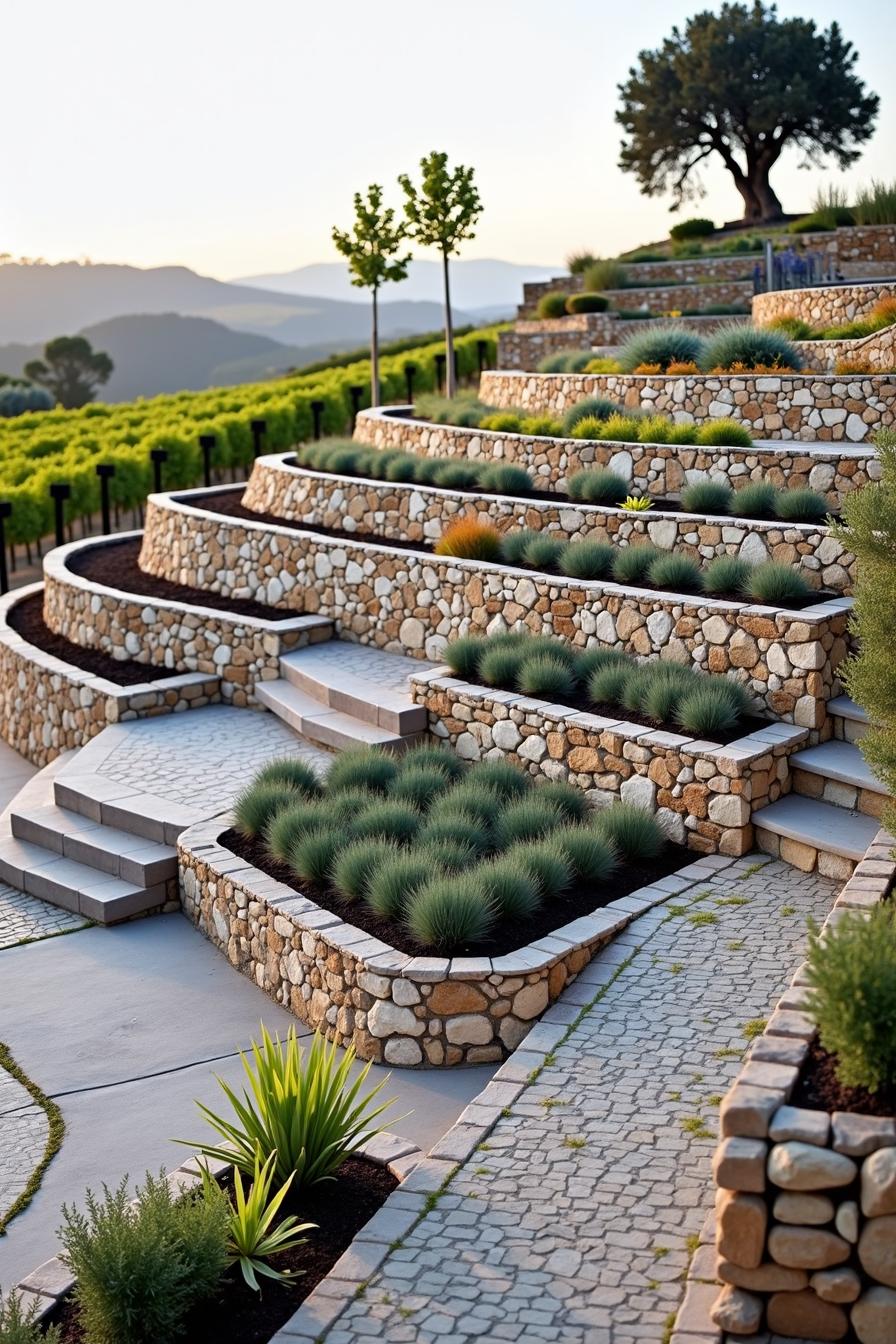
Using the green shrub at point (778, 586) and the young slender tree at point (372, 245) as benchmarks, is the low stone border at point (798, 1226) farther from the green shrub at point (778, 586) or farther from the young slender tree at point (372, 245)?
the young slender tree at point (372, 245)

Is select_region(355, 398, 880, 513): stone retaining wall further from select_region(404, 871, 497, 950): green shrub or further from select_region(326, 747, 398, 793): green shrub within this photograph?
select_region(404, 871, 497, 950): green shrub

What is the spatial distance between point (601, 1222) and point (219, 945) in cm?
438

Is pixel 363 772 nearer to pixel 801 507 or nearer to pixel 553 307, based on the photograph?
pixel 801 507

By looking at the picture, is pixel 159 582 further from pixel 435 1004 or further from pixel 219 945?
pixel 435 1004

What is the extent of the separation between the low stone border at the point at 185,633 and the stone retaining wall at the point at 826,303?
8061 mm

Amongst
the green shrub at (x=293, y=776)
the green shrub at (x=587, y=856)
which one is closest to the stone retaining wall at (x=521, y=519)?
the green shrub at (x=587, y=856)

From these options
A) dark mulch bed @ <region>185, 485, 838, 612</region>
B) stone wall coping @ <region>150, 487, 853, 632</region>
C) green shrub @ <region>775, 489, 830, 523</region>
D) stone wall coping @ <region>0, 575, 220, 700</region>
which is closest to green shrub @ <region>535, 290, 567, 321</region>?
dark mulch bed @ <region>185, 485, 838, 612</region>

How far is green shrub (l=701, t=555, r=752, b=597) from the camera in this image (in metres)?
10.8

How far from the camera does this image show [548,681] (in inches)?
417

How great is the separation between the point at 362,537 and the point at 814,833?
7.33 m

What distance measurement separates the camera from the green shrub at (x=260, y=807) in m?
9.55

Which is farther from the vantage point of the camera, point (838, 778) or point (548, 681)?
point (548, 681)

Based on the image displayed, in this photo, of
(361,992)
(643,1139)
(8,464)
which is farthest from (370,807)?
(8,464)

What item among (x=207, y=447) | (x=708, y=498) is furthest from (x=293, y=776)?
(x=207, y=447)
